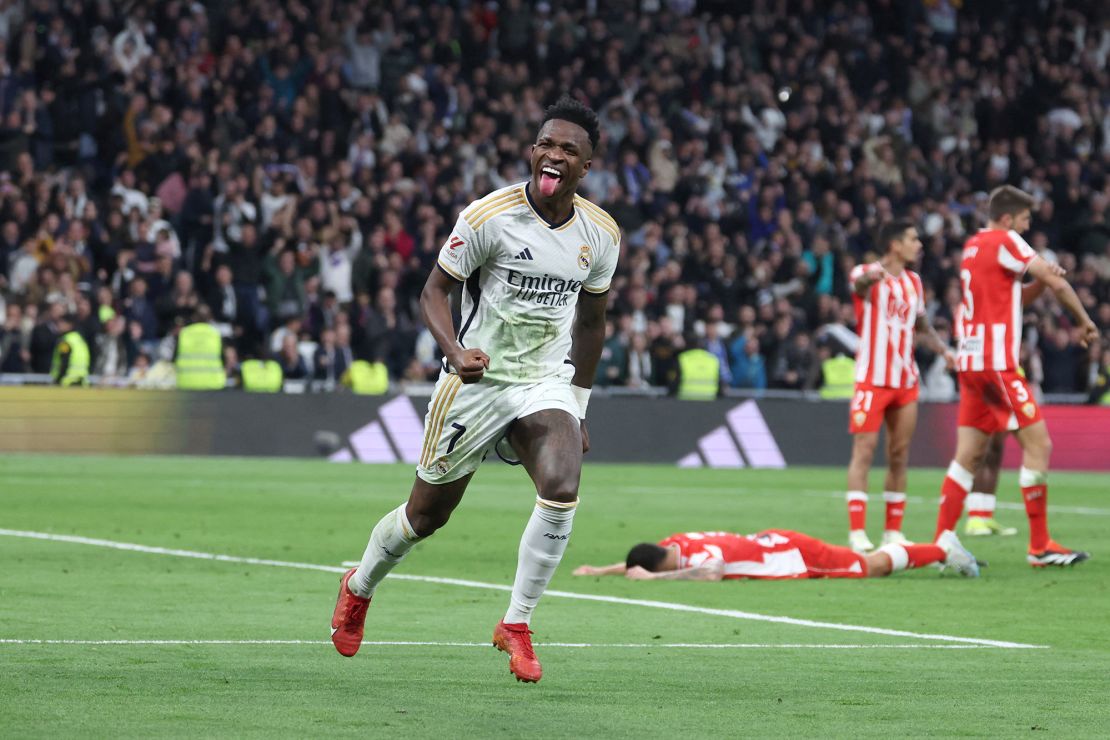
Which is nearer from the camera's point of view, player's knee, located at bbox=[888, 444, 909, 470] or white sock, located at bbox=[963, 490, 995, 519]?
player's knee, located at bbox=[888, 444, 909, 470]

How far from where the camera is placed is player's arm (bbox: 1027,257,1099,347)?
40.1 ft

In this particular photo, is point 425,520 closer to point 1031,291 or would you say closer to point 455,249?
point 455,249

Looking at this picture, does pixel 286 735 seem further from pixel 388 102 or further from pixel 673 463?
pixel 388 102

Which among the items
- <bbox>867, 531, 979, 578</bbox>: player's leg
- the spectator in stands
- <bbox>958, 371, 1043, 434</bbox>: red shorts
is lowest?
the spectator in stands

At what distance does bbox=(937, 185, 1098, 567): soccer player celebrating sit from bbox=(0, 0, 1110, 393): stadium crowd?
13.3 meters

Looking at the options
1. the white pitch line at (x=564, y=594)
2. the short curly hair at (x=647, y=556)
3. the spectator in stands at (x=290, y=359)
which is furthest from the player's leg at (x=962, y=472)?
the spectator in stands at (x=290, y=359)

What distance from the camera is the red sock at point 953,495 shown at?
12.9 metres

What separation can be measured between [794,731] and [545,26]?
1061 inches

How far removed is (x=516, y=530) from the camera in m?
15.7

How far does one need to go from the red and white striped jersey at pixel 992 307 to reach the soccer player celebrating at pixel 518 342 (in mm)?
6165

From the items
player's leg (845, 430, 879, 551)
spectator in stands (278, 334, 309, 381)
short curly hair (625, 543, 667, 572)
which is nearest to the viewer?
short curly hair (625, 543, 667, 572)

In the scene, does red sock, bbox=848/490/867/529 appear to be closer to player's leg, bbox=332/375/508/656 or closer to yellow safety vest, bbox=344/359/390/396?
player's leg, bbox=332/375/508/656

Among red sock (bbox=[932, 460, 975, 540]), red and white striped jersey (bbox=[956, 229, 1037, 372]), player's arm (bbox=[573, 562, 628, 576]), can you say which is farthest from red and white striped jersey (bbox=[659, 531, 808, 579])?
red and white striped jersey (bbox=[956, 229, 1037, 372])

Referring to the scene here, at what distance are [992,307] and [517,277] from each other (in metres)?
6.61
